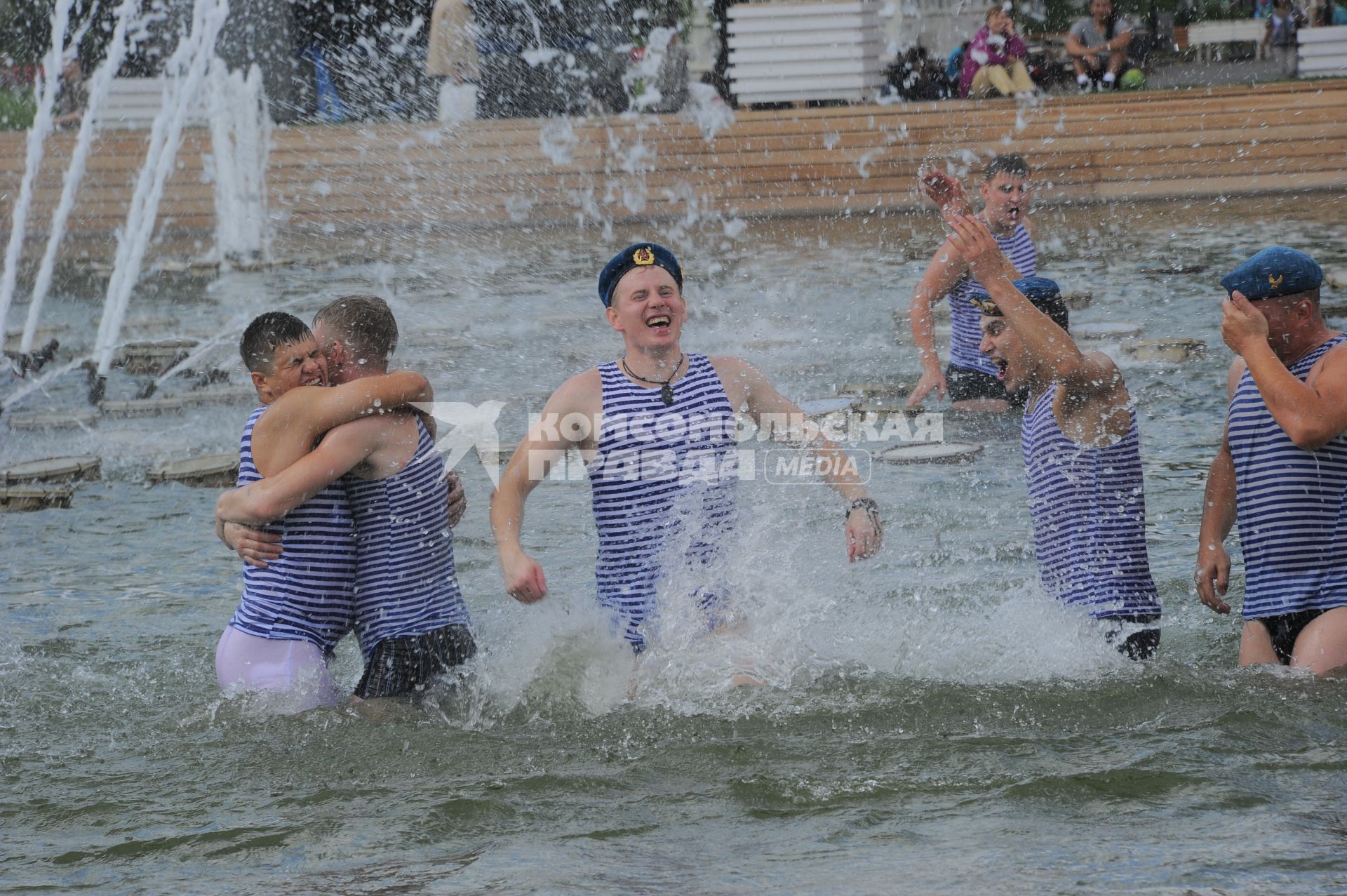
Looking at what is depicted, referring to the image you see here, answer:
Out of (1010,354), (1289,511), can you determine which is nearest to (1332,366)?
(1289,511)

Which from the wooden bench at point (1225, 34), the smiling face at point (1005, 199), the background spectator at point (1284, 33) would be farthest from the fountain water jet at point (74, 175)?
the wooden bench at point (1225, 34)

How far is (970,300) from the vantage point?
8711mm

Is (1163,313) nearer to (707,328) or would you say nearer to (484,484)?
(707,328)

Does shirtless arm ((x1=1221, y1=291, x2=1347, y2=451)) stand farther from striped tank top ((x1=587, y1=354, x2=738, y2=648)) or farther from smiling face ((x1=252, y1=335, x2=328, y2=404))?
smiling face ((x1=252, y1=335, x2=328, y2=404))

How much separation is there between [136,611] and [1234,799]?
424 cm

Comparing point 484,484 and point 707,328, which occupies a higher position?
point 707,328

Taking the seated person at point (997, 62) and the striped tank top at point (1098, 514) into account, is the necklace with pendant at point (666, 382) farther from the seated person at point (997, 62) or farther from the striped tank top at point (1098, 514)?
the seated person at point (997, 62)

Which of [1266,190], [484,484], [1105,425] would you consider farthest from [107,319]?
[1266,190]

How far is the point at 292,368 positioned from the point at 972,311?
505 cm

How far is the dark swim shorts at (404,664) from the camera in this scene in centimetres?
471

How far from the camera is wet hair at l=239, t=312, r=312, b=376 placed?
4578 millimetres

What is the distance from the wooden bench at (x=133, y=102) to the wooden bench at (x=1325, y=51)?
567 inches

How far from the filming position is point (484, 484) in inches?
332

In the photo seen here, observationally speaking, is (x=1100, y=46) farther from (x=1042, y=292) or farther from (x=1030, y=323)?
(x=1030, y=323)
